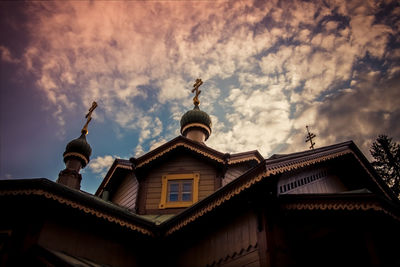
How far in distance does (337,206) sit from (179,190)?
7652 mm

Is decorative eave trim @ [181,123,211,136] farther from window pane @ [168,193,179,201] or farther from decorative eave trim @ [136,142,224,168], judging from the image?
window pane @ [168,193,179,201]

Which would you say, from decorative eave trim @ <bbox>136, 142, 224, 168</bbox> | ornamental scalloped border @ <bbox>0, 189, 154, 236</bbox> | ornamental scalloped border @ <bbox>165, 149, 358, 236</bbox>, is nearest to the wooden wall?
ornamental scalloped border @ <bbox>0, 189, 154, 236</bbox>

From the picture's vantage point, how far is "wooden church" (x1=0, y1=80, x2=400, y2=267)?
7285mm

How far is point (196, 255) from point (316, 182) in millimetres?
4413

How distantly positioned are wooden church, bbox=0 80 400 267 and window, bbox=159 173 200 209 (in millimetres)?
587

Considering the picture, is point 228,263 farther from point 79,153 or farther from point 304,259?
point 79,153

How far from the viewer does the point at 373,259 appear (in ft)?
21.5

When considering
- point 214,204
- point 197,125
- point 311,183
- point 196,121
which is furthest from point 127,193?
point 311,183

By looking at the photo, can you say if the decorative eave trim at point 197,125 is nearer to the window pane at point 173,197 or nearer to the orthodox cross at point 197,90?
the orthodox cross at point 197,90

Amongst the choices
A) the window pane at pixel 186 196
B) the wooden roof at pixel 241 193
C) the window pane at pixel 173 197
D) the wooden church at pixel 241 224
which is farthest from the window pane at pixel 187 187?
the wooden roof at pixel 241 193

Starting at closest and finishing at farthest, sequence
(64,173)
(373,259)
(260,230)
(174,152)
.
A: (373,259) < (260,230) < (174,152) < (64,173)

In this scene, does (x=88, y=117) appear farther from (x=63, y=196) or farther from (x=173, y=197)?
(x=63, y=196)

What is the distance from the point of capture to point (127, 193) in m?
15.1

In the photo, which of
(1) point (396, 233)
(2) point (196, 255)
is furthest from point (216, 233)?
(1) point (396, 233)
